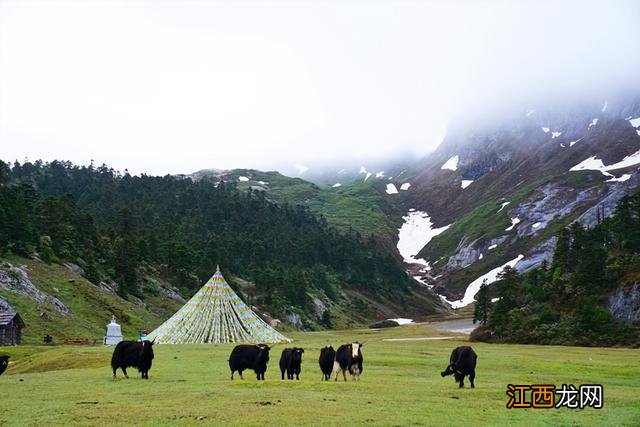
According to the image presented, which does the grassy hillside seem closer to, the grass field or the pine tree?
the grass field

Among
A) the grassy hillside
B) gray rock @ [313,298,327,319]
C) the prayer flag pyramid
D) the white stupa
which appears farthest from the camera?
gray rock @ [313,298,327,319]

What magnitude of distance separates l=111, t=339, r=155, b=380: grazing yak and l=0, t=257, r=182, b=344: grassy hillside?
47.8m

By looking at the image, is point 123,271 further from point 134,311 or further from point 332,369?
point 332,369

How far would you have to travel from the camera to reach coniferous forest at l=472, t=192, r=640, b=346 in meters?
78.6

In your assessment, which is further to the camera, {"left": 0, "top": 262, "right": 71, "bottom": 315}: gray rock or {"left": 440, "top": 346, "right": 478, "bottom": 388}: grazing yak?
{"left": 0, "top": 262, "right": 71, "bottom": 315}: gray rock

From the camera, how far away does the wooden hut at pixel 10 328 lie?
66.9 meters

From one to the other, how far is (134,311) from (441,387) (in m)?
83.0

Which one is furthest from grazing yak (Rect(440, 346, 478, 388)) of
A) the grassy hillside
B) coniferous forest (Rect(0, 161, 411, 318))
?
coniferous forest (Rect(0, 161, 411, 318))

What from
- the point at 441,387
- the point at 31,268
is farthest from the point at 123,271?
the point at 441,387

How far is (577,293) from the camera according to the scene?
88000 millimetres

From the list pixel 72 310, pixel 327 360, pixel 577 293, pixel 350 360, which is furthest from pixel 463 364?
pixel 72 310

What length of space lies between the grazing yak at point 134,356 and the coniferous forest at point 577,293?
63174 millimetres

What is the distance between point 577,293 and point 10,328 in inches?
2989

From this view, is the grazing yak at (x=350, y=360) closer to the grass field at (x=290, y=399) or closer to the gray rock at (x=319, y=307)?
the grass field at (x=290, y=399)
